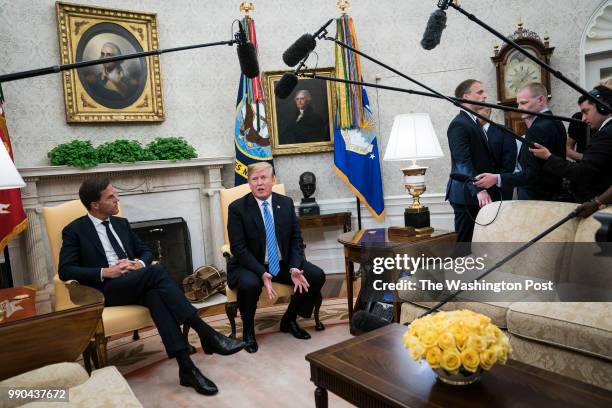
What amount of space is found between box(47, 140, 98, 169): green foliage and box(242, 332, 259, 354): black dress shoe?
2363mm

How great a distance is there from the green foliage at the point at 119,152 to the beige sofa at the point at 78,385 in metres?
2.90

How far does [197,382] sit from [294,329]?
980 mm

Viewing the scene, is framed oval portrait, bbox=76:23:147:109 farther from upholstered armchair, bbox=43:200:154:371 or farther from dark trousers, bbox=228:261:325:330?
dark trousers, bbox=228:261:325:330

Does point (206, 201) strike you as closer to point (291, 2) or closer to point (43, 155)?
point (43, 155)

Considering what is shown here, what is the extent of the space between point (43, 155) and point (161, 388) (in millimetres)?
2939

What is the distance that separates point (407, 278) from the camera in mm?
2943

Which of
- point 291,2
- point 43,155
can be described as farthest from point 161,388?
point 291,2

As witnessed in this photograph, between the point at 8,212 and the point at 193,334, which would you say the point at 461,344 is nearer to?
the point at 193,334

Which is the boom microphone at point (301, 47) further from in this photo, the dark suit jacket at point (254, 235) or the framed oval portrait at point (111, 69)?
the framed oval portrait at point (111, 69)

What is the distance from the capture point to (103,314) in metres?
2.66

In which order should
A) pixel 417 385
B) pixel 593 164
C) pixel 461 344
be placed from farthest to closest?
pixel 593 164 → pixel 417 385 → pixel 461 344

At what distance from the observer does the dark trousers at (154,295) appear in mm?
2721

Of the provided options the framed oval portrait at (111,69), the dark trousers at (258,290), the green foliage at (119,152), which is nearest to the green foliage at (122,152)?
the green foliage at (119,152)

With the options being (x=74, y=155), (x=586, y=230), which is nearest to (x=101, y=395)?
(x=586, y=230)
